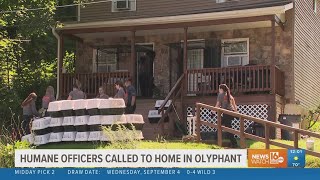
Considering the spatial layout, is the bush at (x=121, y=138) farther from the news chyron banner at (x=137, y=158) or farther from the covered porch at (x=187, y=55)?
the covered porch at (x=187, y=55)

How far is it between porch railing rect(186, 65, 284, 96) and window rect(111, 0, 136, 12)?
4.79 meters

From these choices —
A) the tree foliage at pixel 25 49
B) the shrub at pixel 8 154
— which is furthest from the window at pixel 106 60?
the shrub at pixel 8 154

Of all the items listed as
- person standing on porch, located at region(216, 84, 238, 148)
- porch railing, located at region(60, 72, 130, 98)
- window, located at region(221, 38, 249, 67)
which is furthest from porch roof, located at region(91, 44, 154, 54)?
person standing on porch, located at region(216, 84, 238, 148)

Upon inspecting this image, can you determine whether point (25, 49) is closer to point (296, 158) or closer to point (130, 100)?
point (130, 100)

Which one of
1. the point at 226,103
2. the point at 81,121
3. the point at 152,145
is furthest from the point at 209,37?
the point at 152,145

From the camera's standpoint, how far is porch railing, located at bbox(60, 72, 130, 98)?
21.2 meters

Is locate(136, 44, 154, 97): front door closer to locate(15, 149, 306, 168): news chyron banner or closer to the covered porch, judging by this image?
the covered porch

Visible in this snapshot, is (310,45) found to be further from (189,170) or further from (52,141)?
(189,170)

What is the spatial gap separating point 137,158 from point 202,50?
39.7 feet

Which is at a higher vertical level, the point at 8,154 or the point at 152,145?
the point at 8,154

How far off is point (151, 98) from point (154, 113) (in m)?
2.89

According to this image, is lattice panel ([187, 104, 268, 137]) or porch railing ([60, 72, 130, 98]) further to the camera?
porch railing ([60, 72, 130, 98])

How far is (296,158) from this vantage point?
37.4 feet

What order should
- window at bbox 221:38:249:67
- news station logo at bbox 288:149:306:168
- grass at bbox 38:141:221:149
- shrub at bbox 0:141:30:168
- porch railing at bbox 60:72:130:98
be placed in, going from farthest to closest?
window at bbox 221:38:249:67 → porch railing at bbox 60:72:130:98 → grass at bbox 38:141:221:149 → shrub at bbox 0:141:30:168 → news station logo at bbox 288:149:306:168
